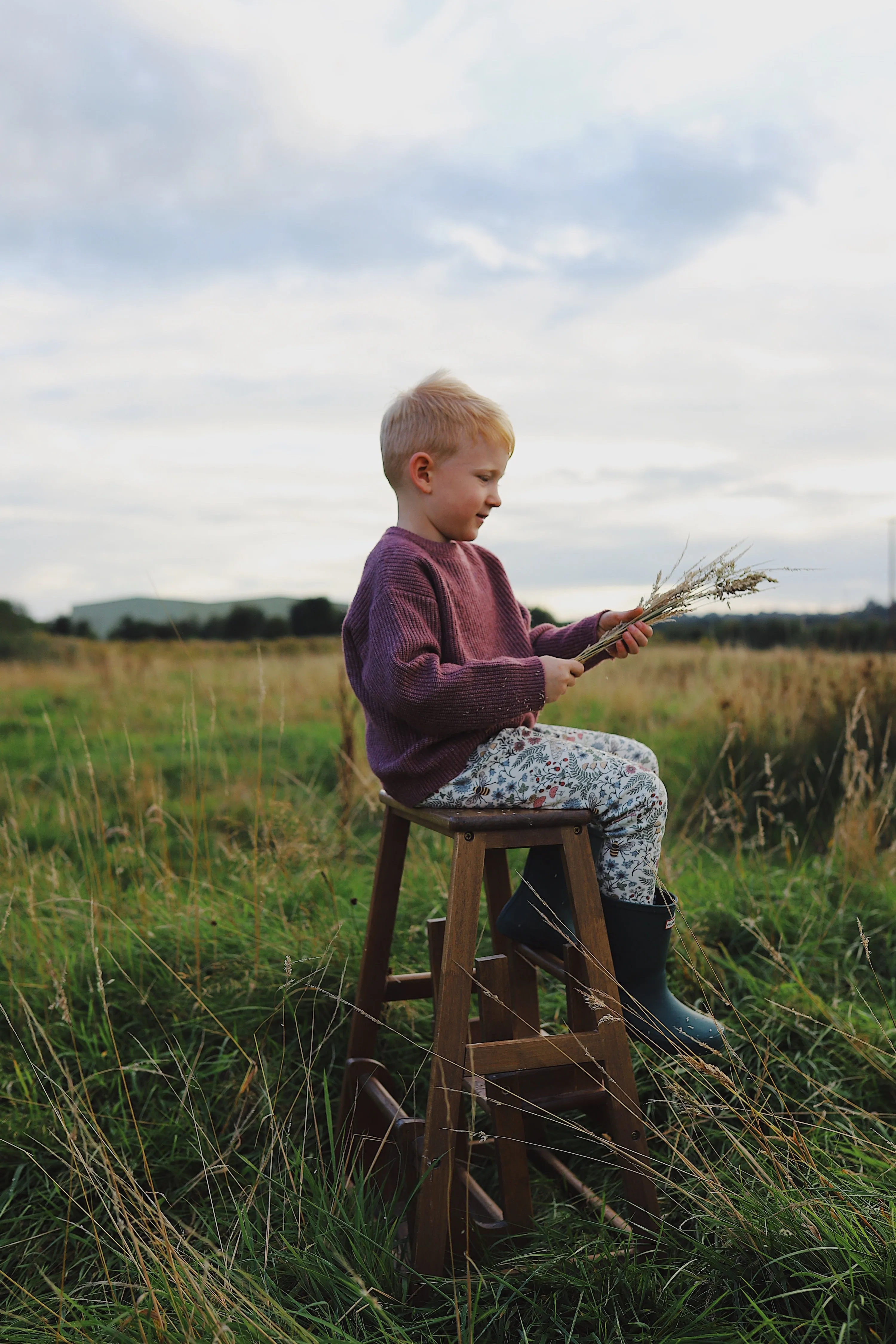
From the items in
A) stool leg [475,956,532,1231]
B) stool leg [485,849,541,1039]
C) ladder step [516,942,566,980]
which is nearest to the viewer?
stool leg [475,956,532,1231]

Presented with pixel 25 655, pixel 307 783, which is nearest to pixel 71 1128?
pixel 307 783

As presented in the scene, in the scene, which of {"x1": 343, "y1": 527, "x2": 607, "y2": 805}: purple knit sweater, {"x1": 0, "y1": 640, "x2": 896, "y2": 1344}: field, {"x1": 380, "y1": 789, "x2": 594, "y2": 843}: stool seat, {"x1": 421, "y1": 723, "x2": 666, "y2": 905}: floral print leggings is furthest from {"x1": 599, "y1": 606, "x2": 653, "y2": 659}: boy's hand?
{"x1": 0, "y1": 640, "x2": 896, "y2": 1344}: field

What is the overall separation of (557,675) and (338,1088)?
152 cm

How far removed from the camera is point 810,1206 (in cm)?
197

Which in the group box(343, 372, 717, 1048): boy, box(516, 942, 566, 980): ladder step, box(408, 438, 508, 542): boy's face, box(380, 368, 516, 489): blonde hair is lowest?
box(516, 942, 566, 980): ladder step

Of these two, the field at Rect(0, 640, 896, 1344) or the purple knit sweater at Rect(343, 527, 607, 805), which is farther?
the purple knit sweater at Rect(343, 527, 607, 805)

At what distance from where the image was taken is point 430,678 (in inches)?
84.8

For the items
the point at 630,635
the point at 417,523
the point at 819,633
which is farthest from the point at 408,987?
the point at 819,633

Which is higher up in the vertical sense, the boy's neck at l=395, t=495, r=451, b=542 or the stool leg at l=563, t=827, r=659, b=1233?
the boy's neck at l=395, t=495, r=451, b=542

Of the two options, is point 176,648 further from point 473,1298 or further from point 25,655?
point 473,1298

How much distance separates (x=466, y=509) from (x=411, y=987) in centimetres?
130

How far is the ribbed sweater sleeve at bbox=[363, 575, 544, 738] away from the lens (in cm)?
216

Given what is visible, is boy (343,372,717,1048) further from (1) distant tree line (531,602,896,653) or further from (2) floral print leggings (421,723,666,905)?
(1) distant tree line (531,602,896,653)

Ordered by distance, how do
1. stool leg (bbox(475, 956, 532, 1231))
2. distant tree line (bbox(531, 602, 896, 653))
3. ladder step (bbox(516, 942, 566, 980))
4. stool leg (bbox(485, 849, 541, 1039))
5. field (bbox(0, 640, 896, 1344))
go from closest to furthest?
field (bbox(0, 640, 896, 1344))
stool leg (bbox(475, 956, 532, 1231))
ladder step (bbox(516, 942, 566, 980))
stool leg (bbox(485, 849, 541, 1039))
distant tree line (bbox(531, 602, 896, 653))
